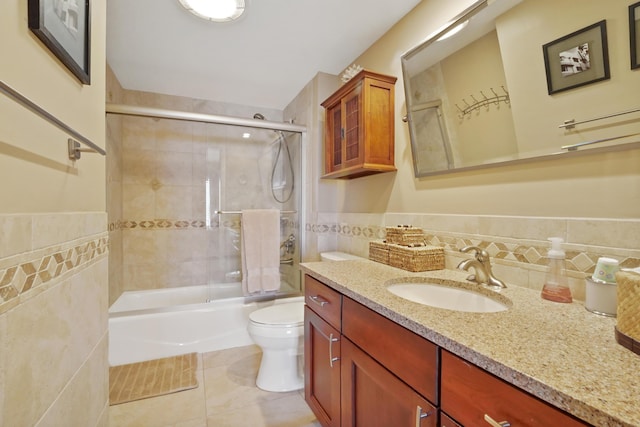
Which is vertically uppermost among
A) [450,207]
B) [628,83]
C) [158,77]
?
[158,77]

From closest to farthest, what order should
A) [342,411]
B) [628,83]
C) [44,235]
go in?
[44,235], [628,83], [342,411]

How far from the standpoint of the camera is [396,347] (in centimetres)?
81

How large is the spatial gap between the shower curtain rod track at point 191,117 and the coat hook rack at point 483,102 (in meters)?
1.50

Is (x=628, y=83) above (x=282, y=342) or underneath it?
above

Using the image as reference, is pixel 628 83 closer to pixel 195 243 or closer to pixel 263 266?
pixel 263 266

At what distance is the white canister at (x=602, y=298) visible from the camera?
0.76m

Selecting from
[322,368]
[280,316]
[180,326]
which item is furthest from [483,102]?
[180,326]

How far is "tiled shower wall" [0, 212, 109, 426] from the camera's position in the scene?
0.50 metres

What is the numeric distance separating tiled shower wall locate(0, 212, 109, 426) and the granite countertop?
82 centimetres

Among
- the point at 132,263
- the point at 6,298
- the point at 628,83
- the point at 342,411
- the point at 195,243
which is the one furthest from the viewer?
the point at 195,243

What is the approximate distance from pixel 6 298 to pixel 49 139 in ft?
1.18

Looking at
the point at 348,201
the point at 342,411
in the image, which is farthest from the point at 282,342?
the point at 348,201

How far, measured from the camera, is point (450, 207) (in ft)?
4.54

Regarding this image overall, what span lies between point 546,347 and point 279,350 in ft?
4.81
